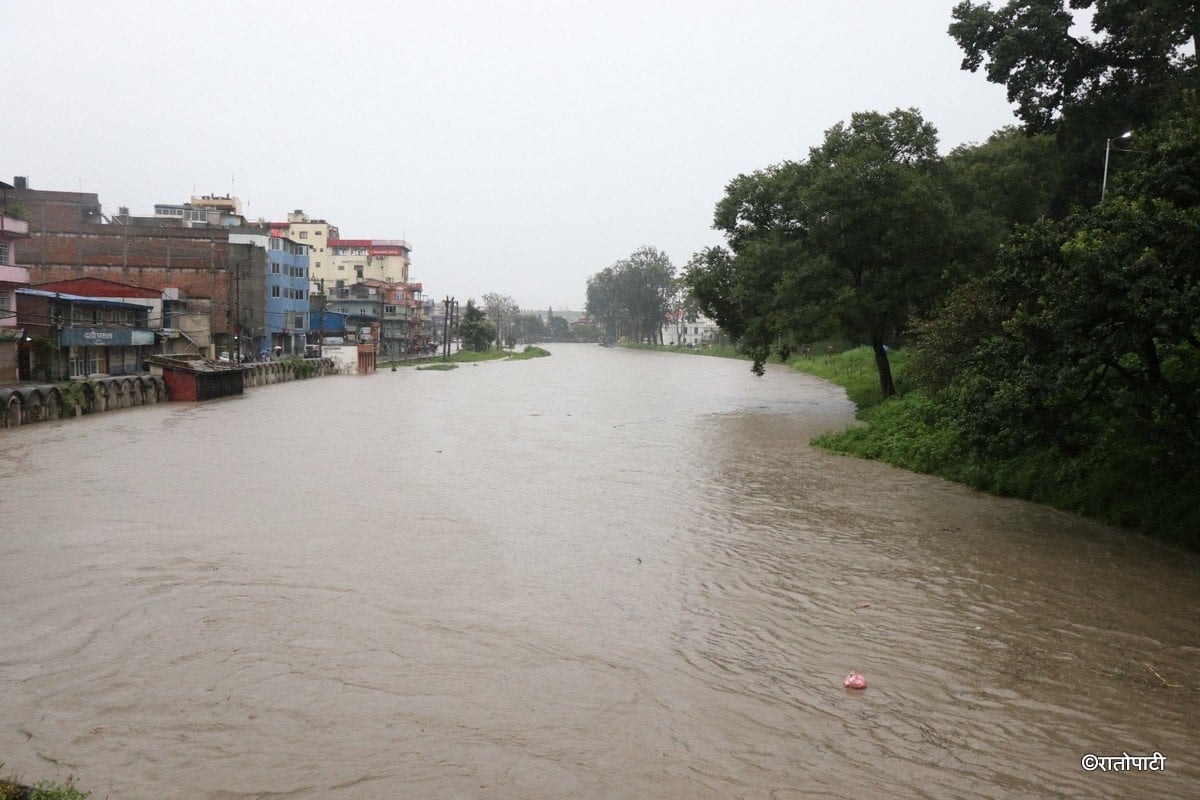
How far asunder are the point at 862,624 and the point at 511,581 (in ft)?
15.5

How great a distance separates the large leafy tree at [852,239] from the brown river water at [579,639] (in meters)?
10.6

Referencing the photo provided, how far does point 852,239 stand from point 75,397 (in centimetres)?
2941

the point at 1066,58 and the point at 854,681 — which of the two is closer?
the point at 854,681

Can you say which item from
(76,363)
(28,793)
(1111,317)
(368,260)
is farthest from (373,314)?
(28,793)

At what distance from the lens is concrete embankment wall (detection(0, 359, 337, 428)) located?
2916 centimetres

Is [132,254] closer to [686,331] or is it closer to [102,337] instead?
[102,337]

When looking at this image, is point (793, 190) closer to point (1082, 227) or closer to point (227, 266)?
point (1082, 227)

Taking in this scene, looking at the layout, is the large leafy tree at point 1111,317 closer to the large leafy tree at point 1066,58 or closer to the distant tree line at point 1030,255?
the distant tree line at point 1030,255

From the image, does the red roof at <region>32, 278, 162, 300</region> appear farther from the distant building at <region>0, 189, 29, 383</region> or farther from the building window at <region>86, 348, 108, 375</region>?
the distant building at <region>0, 189, 29, 383</region>

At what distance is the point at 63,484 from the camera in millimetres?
18656

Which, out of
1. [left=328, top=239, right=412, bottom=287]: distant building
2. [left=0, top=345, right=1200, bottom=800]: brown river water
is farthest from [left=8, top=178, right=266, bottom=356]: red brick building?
[left=0, top=345, right=1200, bottom=800]: brown river water

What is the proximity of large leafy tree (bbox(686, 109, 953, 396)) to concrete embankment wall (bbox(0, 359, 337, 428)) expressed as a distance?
25.4 metres

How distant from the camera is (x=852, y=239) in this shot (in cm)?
2977

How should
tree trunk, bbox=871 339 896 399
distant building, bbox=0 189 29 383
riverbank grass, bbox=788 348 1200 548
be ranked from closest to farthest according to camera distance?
riverbank grass, bbox=788 348 1200 548 → tree trunk, bbox=871 339 896 399 → distant building, bbox=0 189 29 383
